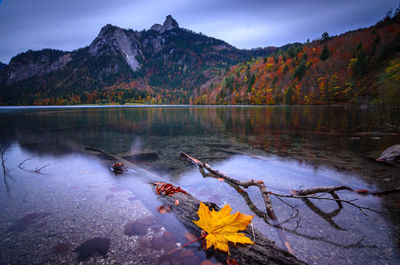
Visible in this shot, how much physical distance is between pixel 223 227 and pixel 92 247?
2085mm

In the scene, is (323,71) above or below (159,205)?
above

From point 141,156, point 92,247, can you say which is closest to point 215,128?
point 141,156

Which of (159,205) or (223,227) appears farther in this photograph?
(159,205)

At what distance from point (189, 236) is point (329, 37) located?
7255 inches

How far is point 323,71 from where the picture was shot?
→ 346ft

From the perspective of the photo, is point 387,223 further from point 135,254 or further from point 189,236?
point 135,254

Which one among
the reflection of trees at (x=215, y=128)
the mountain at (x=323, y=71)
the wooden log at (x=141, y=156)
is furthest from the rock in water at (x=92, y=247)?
the mountain at (x=323, y=71)

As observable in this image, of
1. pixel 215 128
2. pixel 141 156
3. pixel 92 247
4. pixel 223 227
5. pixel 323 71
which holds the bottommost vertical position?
pixel 141 156

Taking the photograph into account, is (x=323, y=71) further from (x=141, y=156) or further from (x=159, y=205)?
(x=159, y=205)

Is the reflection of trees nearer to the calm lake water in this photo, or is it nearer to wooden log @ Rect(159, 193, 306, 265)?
the calm lake water

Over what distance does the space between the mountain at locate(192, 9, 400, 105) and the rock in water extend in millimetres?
81058

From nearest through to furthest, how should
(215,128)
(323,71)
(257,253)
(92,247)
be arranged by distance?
1. (257,253)
2. (92,247)
3. (215,128)
4. (323,71)

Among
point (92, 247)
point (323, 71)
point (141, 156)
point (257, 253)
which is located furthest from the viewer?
point (323, 71)

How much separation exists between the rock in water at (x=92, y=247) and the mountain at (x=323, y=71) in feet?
266
